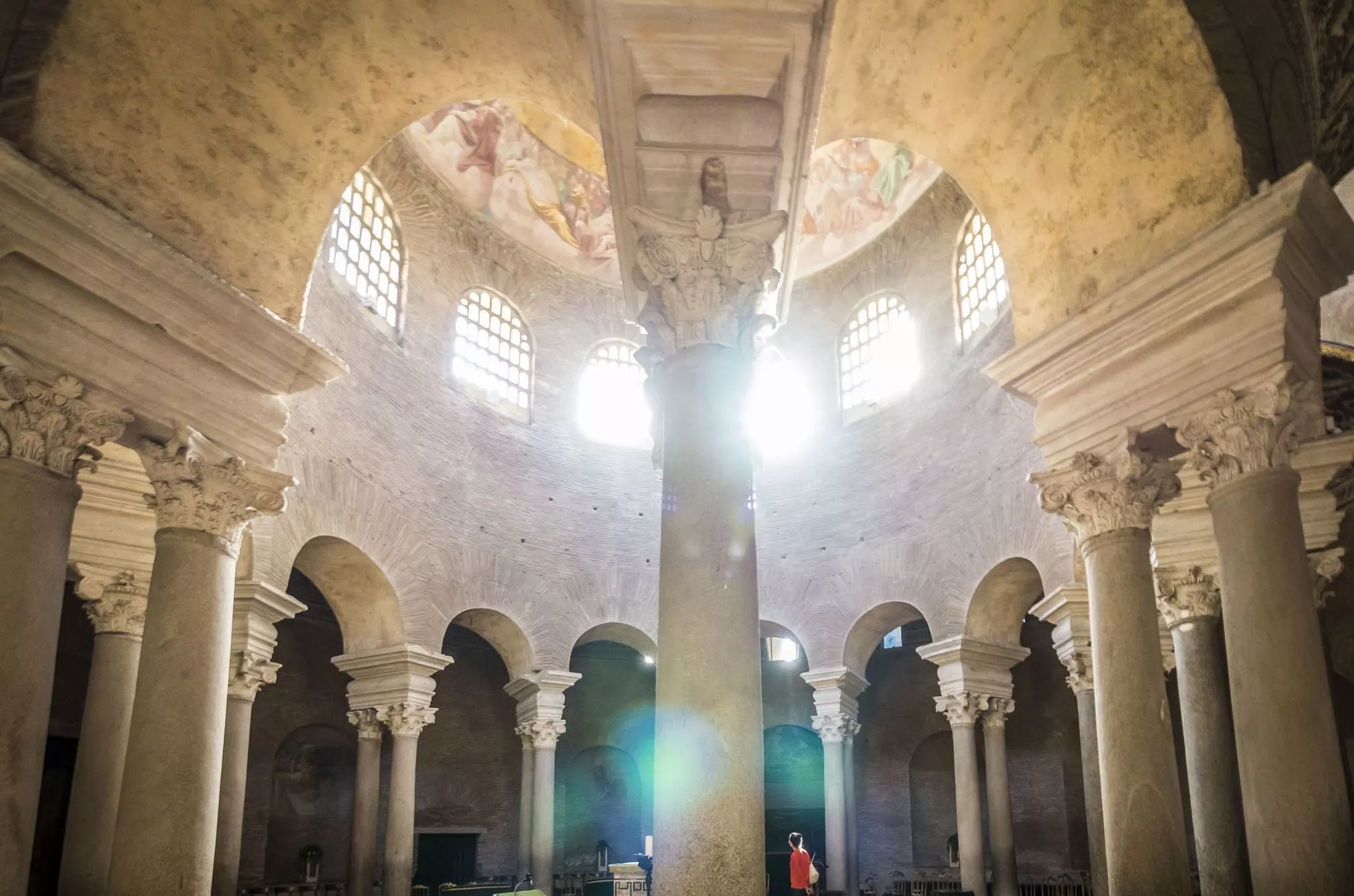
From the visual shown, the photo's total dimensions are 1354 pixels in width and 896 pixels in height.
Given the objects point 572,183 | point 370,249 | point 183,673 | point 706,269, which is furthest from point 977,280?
point 183,673

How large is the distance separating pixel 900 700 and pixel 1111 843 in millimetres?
15664

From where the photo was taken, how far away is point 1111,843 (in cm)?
692

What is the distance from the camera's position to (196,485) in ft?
23.9

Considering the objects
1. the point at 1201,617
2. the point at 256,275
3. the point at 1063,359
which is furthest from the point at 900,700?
the point at 256,275

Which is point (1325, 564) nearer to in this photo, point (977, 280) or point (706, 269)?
point (706, 269)

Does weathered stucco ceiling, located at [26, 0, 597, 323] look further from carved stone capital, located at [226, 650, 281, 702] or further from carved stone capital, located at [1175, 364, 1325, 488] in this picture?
carved stone capital, located at [226, 650, 281, 702]

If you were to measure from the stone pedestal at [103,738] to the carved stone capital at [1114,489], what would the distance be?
6809 mm

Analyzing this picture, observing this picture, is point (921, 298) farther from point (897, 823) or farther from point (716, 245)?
point (716, 245)

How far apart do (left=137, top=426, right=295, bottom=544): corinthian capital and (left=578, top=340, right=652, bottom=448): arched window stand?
12832 millimetres

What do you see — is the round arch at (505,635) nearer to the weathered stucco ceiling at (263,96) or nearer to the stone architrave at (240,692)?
the stone architrave at (240,692)

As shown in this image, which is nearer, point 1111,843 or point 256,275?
point 1111,843

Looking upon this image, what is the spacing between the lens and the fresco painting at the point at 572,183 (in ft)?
62.3

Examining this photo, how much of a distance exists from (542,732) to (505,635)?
1.70 meters

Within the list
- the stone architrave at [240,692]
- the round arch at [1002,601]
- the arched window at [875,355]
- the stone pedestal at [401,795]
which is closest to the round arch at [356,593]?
the stone pedestal at [401,795]
